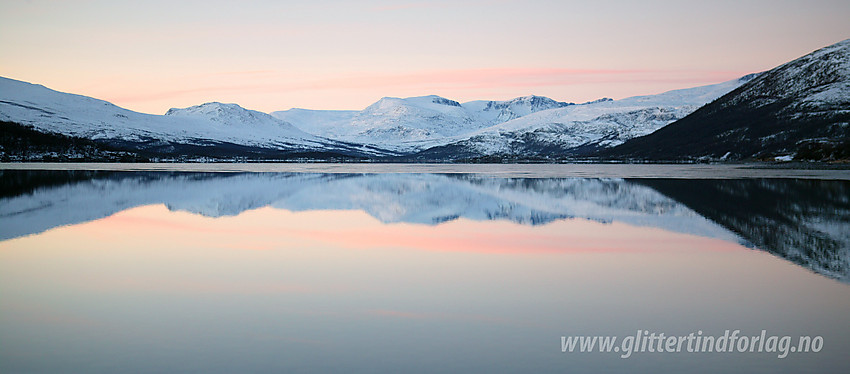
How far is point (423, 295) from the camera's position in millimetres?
14242

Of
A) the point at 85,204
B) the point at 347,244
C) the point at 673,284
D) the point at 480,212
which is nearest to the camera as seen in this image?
the point at 673,284

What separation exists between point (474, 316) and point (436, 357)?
2.54 meters

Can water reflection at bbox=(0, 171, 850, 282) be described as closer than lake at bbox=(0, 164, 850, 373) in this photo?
No

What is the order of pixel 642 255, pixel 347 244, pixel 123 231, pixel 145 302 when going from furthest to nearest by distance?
1. pixel 123 231
2. pixel 347 244
3. pixel 642 255
4. pixel 145 302

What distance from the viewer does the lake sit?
9.94 meters

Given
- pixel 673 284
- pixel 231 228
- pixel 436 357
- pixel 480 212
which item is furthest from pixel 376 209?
pixel 436 357

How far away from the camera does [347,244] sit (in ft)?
74.8

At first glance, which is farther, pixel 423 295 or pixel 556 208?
pixel 556 208

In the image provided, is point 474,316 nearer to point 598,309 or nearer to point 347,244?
point 598,309

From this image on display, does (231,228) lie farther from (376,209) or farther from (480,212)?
(480,212)

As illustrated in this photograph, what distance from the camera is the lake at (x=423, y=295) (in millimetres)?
9938

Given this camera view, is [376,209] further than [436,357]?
Yes

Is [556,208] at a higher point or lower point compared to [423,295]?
lower

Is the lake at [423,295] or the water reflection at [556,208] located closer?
the lake at [423,295]
